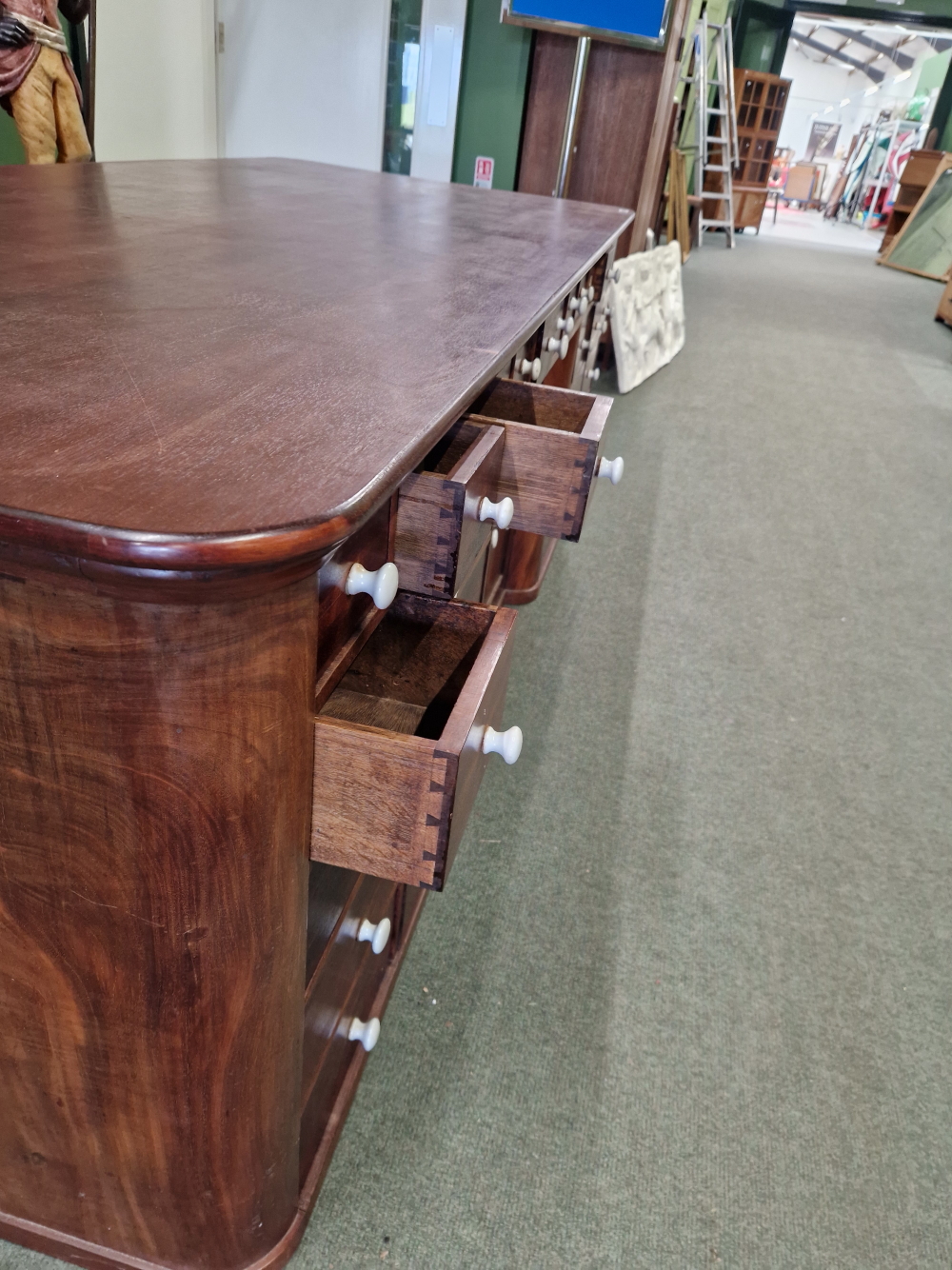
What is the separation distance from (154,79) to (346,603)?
3.29 metres

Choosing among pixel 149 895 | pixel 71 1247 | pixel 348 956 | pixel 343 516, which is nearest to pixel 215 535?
pixel 343 516

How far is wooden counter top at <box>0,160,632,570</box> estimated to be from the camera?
1.27 ft

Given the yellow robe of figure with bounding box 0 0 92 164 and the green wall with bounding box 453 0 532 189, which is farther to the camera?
the green wall with bounding box 453 0 532 189

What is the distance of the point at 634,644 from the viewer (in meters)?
1.75

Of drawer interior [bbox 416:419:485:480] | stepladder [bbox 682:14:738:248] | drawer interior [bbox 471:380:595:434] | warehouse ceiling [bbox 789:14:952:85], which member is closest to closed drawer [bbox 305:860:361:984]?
drawer interior [bbox 416:419:485:480]

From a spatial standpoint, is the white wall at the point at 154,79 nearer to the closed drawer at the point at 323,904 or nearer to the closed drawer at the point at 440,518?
the closed drawer at the point at 440,518

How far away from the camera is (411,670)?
752 millimetres

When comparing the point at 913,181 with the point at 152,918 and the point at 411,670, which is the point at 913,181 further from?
the point at 152,918

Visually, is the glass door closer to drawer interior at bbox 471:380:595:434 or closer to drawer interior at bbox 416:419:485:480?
drawer interior at bbox 471:380:595:434

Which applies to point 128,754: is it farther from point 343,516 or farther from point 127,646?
point 343,516

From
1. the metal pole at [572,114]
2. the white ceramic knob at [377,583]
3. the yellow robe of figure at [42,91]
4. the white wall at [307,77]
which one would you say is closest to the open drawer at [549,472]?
the white ceramic knob at [377,583]

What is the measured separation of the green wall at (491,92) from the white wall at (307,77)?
1.08 feet

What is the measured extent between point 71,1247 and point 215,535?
26.9 inches

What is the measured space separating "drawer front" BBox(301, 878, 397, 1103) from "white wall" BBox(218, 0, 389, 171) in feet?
10.5
